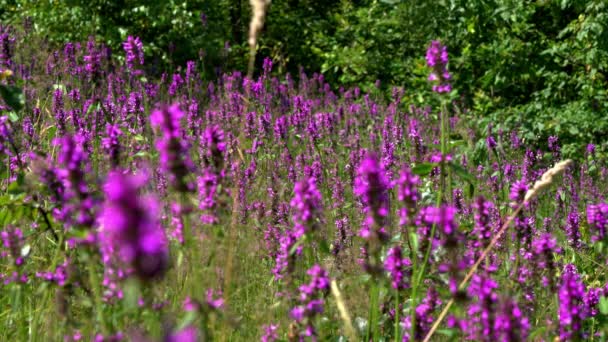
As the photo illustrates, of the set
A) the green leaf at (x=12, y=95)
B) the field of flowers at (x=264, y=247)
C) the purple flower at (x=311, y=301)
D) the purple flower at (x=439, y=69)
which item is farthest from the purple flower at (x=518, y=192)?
the green leaf at (x=12, y=95)

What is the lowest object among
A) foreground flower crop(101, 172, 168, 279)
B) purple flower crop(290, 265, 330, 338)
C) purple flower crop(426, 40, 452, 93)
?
purple flower crop(290, 265, 330, 338)

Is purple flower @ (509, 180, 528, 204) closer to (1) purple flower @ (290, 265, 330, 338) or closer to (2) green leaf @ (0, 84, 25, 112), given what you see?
(1) purple flower @ (290, 265, 330, 338)

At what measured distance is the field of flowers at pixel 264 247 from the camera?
1578 mm

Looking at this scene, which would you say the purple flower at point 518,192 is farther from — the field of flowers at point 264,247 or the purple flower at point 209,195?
the purple flower at point 209,195

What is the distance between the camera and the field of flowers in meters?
1.58

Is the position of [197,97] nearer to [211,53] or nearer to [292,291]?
[211,53]

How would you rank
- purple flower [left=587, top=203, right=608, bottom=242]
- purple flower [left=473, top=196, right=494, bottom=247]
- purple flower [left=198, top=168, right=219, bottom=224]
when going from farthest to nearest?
purple flower [left=587, top=203, right=608, bottom=242], purple flower [left=473, top=196, right=494, bottom=247], purple flower [left=198, top=168, right=219, bottom=224]

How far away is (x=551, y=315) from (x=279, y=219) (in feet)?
4.42

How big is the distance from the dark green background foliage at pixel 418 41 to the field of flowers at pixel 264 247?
1436 mm

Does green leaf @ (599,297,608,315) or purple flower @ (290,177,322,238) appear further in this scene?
green leaf @ (599,297,608,315)

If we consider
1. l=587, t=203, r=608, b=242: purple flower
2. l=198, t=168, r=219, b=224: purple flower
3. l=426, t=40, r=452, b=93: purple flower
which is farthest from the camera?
l=587, t=203, r=608, b=242: purple flower

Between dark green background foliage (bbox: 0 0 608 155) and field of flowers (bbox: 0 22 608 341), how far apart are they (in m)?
1.44

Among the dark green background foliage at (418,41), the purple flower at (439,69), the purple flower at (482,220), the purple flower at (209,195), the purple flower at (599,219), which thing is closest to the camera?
the purple flower at (209,195)

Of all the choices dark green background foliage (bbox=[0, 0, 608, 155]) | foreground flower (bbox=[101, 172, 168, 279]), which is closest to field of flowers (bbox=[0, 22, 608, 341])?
foreground flower (bbox=[101, 172, 168, 279])
